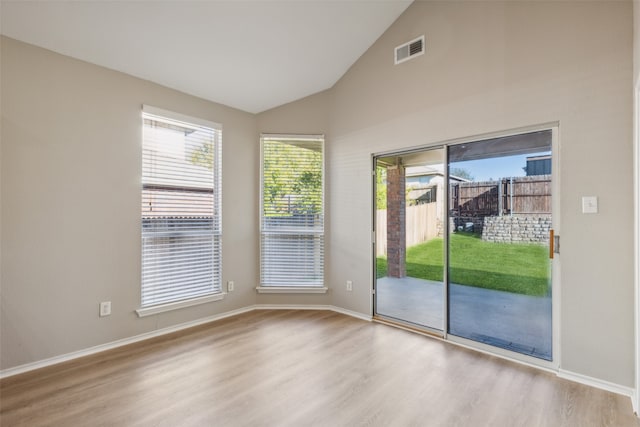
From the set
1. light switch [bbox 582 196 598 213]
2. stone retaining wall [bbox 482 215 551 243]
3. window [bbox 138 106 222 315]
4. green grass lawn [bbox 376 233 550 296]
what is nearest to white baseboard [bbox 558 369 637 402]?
green grass lawn [bbox 376 233 550 296]

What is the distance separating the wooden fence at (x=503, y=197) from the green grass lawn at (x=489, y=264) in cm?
28

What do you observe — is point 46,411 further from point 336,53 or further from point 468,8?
point 468,8

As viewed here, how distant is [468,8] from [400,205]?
2088mm

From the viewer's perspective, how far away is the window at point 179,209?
3451 millimetres

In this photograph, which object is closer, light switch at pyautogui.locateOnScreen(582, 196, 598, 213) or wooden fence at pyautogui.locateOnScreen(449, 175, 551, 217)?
light switch at pyautogui.locateOnScreen(582, 196, 598, 213)

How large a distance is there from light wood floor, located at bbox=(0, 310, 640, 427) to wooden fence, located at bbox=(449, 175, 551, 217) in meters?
1.35

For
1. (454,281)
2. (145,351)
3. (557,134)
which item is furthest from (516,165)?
(145,351)

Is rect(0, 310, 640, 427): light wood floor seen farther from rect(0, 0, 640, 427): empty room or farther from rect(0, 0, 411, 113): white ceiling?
rect(0, 0, 411, 113): white ceiling

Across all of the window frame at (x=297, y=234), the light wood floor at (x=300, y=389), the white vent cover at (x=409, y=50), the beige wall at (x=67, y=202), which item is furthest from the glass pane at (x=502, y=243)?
the beige wall at (x=67, y=202)

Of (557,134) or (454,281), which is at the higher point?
(557,134)

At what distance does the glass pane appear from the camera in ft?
9.12

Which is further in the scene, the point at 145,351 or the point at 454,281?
the point at 454,281

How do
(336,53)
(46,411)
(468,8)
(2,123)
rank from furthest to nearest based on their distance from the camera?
(336,53)
(468,8)
(2,123)
(46,411)

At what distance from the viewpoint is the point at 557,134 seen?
8.63 ft
